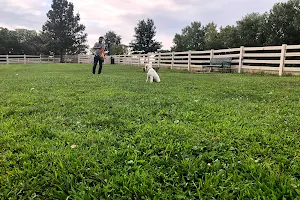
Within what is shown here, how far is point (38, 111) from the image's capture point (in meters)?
3.07

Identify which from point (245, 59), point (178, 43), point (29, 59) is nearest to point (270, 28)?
point (245, 59)

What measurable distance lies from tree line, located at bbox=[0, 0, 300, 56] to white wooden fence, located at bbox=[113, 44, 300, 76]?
18.8 ft

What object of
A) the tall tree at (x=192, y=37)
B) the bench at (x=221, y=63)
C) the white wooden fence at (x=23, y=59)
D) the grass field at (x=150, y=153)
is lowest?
the grass field at (x=150, y=153)

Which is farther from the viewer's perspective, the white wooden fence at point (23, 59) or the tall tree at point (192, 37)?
the tall tree at point (192, 37)

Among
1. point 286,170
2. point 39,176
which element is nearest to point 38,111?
point 39,176

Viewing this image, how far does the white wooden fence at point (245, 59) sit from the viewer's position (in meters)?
8.35

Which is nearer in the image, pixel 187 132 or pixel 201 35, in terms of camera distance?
pixel 187 132

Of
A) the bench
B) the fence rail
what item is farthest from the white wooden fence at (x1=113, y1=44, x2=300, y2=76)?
the fence rail

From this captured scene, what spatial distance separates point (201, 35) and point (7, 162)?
40918 mm

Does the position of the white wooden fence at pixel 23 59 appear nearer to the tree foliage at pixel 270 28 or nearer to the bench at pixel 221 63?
the bench at pixel 221 63

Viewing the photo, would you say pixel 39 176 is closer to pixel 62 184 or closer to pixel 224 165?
pixel 62 184

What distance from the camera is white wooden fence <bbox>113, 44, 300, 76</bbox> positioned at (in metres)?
8.35

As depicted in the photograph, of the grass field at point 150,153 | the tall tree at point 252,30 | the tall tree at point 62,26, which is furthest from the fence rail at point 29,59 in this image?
the grass field at point 150,153

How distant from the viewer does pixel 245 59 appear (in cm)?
1028
